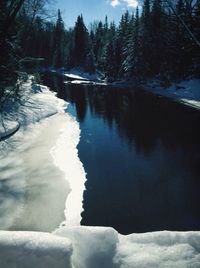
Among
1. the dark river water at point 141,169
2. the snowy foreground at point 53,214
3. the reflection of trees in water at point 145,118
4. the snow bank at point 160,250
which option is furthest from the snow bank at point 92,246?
the reflection of trees in water at point 145,118

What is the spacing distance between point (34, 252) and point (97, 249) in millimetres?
956

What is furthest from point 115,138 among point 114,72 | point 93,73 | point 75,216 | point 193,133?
point 93,73

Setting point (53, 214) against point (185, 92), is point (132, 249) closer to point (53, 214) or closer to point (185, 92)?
point (53, 214)

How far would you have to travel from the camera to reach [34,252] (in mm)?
3480

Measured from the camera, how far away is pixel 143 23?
1877 inches

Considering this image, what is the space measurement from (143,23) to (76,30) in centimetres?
3169

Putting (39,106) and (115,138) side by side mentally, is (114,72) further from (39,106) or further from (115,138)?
(115,138)

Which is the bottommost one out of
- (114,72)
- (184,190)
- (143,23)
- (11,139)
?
(184,190)

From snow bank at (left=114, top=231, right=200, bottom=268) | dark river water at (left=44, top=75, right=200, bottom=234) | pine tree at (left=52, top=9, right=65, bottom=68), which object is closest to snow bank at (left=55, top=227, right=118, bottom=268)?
snow bank at (left=114, top=231, right=200, bottom=268)

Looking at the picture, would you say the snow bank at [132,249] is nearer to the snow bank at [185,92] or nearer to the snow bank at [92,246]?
the snow bank at [92,246]

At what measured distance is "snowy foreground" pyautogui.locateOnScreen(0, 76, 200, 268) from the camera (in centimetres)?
356

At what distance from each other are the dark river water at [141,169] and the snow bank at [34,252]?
5113 mm

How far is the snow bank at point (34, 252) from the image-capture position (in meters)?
3.43

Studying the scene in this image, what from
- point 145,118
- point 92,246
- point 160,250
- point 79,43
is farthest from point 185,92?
point 79,43
